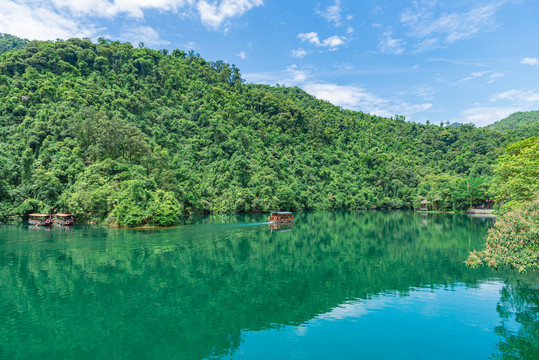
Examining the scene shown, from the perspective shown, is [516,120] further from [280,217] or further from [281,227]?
[281,227]

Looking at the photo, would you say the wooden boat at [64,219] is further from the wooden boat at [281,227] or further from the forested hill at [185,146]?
the wooden boat at [281,227]

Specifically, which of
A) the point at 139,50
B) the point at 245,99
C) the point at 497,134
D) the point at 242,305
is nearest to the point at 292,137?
the point at 245,99

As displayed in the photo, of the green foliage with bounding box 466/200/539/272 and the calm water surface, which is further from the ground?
A: the green foliage with bounding box 466/200/539/272

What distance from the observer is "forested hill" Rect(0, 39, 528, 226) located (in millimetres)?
52812

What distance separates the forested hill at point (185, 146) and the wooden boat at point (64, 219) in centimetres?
136

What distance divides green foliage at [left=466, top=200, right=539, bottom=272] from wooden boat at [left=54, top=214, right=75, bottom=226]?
167 ft

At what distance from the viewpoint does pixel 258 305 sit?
15891mm

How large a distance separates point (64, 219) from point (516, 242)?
53632 millimetres

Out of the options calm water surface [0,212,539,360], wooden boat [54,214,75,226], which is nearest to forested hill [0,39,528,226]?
wooden boat [54,214,75,226]

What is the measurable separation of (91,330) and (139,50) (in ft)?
393

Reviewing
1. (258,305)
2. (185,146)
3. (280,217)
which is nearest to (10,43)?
(185,146)

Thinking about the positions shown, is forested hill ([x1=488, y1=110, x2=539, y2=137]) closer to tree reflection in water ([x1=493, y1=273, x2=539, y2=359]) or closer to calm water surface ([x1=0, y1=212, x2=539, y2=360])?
tree reflection in water ([x1=493, y1=273, x2=539, y2=359])

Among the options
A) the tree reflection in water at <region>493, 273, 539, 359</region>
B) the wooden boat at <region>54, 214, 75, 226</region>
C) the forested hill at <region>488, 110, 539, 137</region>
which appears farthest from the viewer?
the forested hill at <region>488, 110, 539, 137</region>

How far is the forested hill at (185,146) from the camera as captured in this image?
52812 mm
